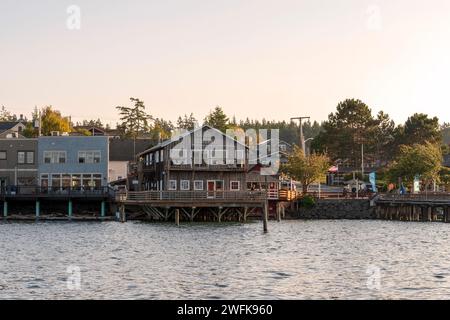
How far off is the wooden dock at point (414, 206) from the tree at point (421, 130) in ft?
117

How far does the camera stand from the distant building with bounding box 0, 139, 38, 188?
92062 mm

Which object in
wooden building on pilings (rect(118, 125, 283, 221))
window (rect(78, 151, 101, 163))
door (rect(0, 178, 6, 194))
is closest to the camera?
wooden building on pilings (rect(118, 125, 283, 221))

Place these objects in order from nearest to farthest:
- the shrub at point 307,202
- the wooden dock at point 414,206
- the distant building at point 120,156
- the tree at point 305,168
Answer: the wooden dock at point 414,206 → the shrub at point 307,202 → the tree at point 305,168 → the distant building at point 120,156

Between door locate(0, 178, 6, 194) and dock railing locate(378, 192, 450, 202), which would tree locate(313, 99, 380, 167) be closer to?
dock railing locate(378, 192, 450, 202)

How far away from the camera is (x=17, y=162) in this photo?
9244 centimetres

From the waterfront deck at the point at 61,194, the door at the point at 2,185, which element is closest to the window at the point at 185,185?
the waterfront deck at the point at 61,194

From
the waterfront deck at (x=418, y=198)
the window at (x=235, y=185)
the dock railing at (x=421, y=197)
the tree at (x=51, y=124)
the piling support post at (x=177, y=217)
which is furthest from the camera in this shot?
the tree at (x=51, y=124)

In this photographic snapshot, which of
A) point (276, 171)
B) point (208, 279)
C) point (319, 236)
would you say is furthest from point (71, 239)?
point (276, 171)

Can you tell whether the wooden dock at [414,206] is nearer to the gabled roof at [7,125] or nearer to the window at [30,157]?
the window at [30,157]

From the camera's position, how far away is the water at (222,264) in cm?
2880

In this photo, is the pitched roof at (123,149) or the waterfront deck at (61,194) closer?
the waterfront deck at (61,194)

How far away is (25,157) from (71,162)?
5907 mm

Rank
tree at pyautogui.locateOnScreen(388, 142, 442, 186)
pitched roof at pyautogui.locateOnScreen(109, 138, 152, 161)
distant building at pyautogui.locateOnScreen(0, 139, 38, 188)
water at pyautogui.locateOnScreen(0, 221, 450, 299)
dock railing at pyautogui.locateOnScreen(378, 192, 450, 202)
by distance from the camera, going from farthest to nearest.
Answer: pitched roof at pyautogui.locateOnScreen(109, 138, 152, 161), tree at pyautogui.locateOnScreen(388, 142, 442, 186), distant building at pyautogui.locateOnScreen(0, 139, 38, 188), dock railing at pyautogui.locateOnScreen(378, 192, 450, 202), water at pyautogui.locateOnScreen(0, 221, 450, 299)

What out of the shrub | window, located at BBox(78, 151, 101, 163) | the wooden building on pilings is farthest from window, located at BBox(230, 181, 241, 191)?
window, located at BBox(78, 151, 101, 163)
